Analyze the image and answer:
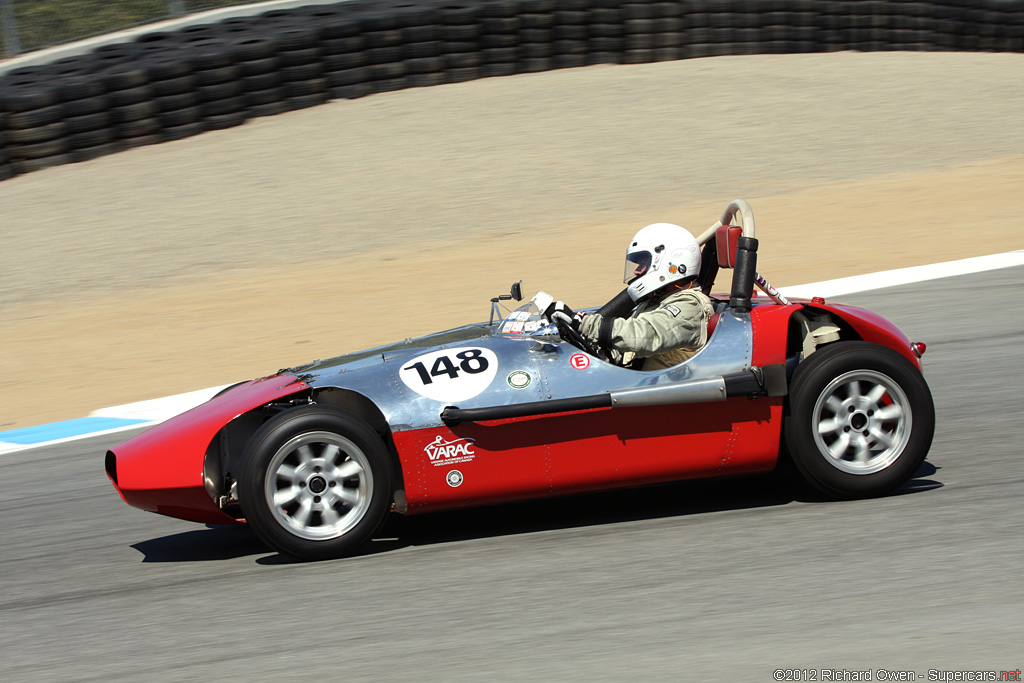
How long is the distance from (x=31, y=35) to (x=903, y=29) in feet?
49.1

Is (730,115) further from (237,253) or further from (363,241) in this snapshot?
(237,253)

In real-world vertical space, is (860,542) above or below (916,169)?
below

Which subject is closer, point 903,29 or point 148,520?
point 148,520

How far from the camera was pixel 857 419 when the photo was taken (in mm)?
4715

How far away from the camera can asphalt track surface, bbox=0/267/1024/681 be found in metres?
3.59

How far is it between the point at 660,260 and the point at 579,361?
0.70 m

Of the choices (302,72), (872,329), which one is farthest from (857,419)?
(302,72)


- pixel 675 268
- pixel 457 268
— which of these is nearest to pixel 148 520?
pixel 675 268

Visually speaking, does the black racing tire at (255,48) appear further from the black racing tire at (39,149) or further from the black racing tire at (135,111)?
the black racing tire at (39,149)

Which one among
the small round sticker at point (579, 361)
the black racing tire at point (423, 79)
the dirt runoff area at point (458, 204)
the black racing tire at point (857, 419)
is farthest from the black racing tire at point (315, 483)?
the black racing tire at point (423, 79)

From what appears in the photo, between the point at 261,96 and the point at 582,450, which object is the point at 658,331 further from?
the point at 261,96

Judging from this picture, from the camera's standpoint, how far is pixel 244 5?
2056cm

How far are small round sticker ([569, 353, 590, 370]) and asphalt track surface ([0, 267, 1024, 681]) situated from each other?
72 centimetres

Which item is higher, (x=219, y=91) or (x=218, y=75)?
(x=218, y=75)
